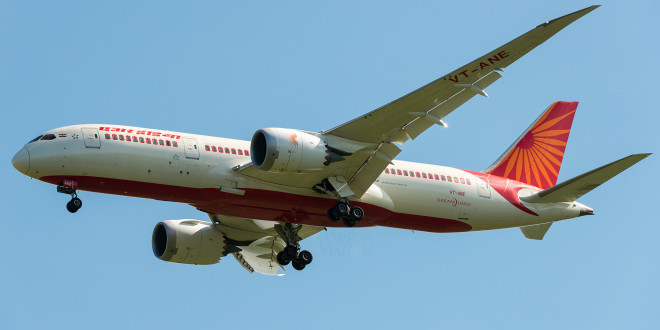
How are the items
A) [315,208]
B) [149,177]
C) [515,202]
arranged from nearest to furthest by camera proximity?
[149,177] → [315,208] → [515,202]

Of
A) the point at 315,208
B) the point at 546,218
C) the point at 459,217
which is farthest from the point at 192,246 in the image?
the point at 546,218

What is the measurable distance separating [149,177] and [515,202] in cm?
1546

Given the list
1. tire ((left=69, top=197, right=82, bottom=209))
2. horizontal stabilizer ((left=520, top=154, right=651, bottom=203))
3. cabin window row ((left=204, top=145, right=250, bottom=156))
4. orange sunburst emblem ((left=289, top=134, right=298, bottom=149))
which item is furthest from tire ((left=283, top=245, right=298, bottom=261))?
horizontal stabilizer ((left=520, top=154, right=651, bottom=203))

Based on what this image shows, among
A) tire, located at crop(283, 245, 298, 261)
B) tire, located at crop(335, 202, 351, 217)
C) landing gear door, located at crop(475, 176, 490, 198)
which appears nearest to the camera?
tire, located at crop(335, 202, 351, 217)

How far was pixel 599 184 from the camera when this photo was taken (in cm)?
4094

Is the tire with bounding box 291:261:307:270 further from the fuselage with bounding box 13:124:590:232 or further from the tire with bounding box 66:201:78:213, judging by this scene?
the tire with bounding box 66:201:78:213

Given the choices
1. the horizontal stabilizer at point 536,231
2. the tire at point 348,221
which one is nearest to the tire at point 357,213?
the tire at point 348,221

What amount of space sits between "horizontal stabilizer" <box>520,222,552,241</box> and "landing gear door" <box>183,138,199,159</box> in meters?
15.1

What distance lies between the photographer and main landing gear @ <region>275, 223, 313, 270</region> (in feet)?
138

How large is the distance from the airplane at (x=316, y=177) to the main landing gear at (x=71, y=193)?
0.05m

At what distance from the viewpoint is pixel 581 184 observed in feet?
136

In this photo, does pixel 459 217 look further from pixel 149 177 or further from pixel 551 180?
pixel 149 177

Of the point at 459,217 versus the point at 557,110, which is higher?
the point at 557,110

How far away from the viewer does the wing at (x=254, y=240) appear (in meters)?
44.9
